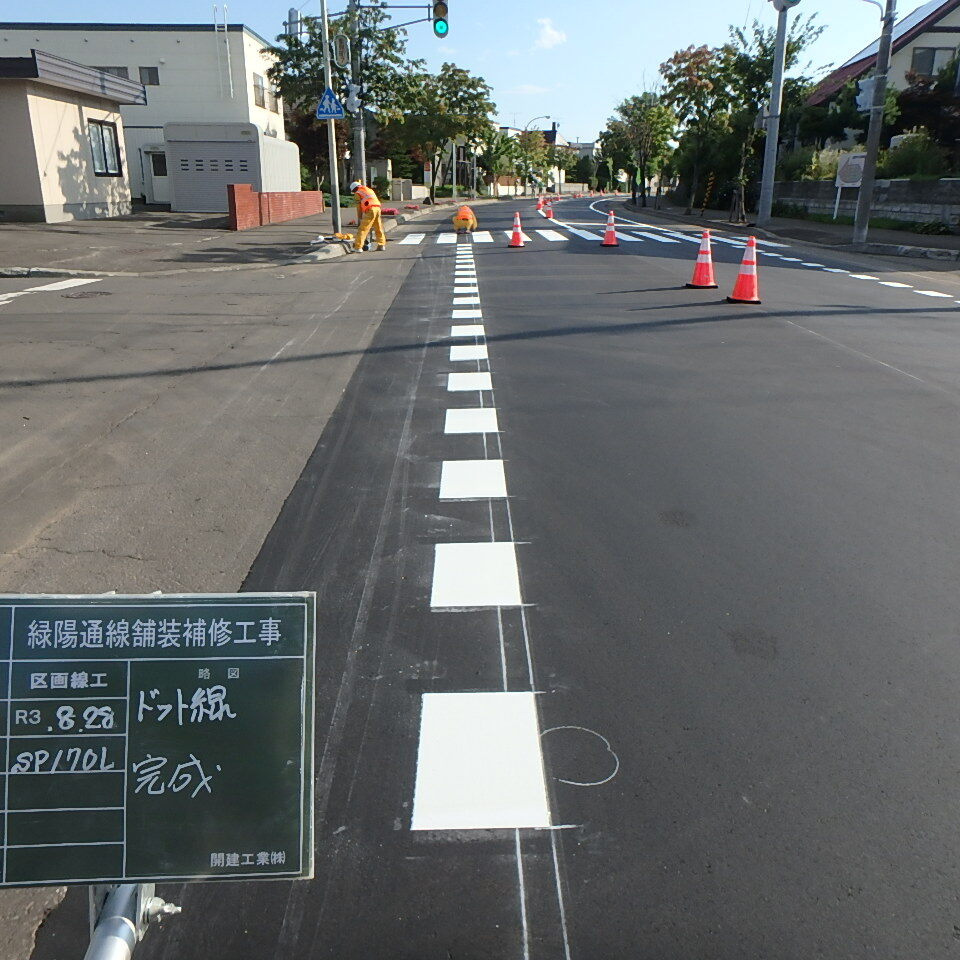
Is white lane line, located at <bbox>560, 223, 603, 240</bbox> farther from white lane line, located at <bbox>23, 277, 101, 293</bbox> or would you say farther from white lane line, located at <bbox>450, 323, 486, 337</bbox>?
white lane line, located at <bbox>450, 323, 486, 337</bbox>

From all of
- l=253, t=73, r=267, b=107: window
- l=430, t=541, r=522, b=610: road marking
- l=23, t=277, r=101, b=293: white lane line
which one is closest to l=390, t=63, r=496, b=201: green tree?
l=253, t=73, r=267, b=107: window

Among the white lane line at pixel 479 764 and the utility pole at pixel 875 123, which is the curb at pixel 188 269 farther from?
the white lane line at pixel 479 764

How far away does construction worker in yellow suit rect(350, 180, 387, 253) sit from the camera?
65.3 feet

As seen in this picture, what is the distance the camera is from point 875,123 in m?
22.2

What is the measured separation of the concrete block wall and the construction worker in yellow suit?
1599 centimetres

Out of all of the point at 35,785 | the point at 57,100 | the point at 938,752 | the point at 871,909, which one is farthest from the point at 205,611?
the point at 57,100

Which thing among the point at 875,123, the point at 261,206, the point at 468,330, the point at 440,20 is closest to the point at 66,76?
the point at 261,206

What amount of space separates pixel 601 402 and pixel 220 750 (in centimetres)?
543

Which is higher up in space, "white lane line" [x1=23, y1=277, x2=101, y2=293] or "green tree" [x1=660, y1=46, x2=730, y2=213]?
"green tree" [x1=660, y1=46, x2=730, y2=213]

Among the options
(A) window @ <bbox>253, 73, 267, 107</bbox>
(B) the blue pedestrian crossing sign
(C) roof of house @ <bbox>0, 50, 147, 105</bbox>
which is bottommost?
(B) the blue pedestrian crossing sign

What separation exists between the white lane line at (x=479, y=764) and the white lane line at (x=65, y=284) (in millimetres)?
12851

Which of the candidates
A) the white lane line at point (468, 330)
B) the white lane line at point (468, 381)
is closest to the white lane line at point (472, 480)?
the white lane line at point (468, 381)

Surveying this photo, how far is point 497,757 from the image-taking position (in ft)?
9.09

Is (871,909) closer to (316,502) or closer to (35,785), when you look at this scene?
(35,785)
